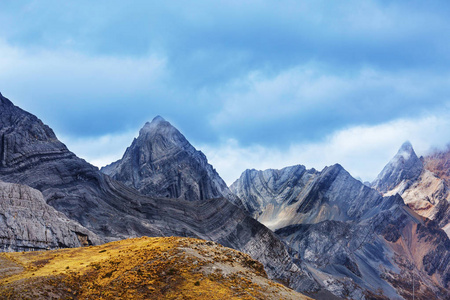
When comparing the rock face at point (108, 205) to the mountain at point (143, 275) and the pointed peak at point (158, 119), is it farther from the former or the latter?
the pointed peak at point (158, 119)

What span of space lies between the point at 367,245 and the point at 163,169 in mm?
84889

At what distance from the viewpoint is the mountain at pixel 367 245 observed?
4825 inches

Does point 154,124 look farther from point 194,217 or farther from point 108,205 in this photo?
point 108,205

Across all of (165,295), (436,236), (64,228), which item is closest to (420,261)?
(436,236)

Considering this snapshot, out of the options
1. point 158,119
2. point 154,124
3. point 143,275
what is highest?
point 158,119

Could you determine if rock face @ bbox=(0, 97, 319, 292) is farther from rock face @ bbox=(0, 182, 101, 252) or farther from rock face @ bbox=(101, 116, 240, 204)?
rock face @ bbox=(101, 116, 240, 204)

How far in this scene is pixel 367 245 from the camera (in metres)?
150

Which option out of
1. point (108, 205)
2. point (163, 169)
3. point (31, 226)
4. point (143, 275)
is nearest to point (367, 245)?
point (163, 169)

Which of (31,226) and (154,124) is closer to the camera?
(31,226)

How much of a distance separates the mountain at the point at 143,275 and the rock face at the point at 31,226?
16.5 meters

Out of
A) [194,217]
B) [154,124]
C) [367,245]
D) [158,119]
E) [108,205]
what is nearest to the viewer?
[108,205]

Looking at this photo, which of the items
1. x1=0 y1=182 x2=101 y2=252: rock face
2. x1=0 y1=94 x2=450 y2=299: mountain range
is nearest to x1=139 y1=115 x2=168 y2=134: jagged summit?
x1=0 y1=94 x2=450 y2=299: mountain range

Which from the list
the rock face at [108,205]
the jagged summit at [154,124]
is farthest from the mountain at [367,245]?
the jagged summit at [154,124]

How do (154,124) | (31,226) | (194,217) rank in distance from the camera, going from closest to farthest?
(31,226), (194,217), (154,124)
